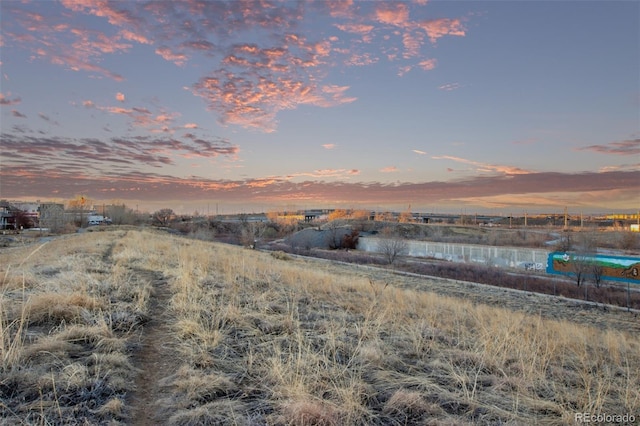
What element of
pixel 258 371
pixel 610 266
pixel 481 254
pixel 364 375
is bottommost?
pixel 481 254

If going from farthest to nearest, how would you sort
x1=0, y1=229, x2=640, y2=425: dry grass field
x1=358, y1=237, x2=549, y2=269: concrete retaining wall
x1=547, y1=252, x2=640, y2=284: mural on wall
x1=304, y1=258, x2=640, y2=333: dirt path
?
x1=358, y1=237, x2=549, y2=269: concrete retaining wall, x1=547, y1=252, x2=640, y2=284: mural on wall, x1=304, y1=258, x2=640, y2=333: dirt path, x1=0, y1=229, x2=640, y2=425: dry grass field

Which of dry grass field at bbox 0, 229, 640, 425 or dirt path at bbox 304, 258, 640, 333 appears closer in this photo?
dry grass field at bbox 0, 229, 640, 425

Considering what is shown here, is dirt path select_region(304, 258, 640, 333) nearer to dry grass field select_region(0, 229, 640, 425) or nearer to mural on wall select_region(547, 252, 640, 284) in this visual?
mural on wall select_region(547, 252, 640, 284)

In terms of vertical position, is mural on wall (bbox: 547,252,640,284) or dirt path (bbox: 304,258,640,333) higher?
mural on wall (bbox: 547,252,640,284)

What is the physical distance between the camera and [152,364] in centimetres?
480

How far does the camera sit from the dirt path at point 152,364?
3.67 m

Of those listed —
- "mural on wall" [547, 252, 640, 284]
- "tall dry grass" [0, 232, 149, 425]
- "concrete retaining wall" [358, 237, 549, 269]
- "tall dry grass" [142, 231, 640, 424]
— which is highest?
"tall dry grass" [0, 232, 149, 425]

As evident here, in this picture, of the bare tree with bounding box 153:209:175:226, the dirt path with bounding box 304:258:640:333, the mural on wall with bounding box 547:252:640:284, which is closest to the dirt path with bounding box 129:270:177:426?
the dirt path with bounding box 304:258:640:333

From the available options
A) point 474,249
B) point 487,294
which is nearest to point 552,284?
point 487,294

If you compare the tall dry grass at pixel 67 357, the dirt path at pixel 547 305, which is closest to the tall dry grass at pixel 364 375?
the tall dry grass at pixel 67 357

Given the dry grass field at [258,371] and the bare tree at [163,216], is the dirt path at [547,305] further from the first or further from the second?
the bare tree at [163,216]

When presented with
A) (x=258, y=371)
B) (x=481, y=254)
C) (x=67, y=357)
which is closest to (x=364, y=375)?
(x=258, y=371)

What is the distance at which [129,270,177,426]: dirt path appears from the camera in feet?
12.0

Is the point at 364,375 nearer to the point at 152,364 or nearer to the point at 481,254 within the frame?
the point at 152,364
